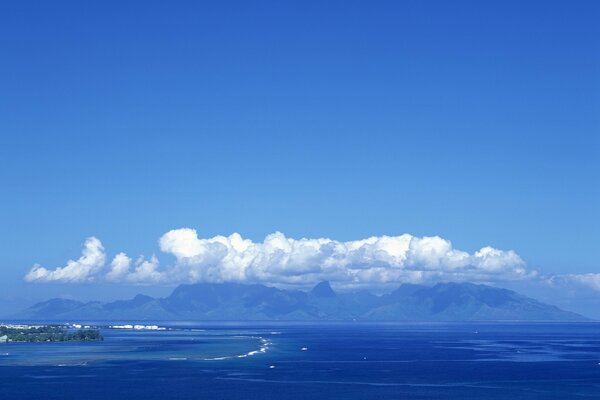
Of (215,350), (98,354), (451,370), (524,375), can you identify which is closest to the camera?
(524,375)

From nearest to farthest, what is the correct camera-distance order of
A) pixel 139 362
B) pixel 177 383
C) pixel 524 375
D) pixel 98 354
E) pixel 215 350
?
pixel 177 383 → pixel 524 375 → pixel 139 362 → pixel 98 354 → pixel 215 350

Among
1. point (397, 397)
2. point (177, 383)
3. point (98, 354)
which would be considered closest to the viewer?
point (397, 397)

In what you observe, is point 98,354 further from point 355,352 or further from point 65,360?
point 355,352

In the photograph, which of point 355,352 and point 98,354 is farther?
point 355,352

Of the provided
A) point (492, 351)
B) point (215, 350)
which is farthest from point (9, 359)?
point (492, 351)

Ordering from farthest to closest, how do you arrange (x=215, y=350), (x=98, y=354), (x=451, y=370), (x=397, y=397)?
1. (x=215, y=350)
2. (x=98, y=354)
3. (x=451, y=370)
4. (x=397, y=397)

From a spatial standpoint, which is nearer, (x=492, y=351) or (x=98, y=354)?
(x=98, y=354)

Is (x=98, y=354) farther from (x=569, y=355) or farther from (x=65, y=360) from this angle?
(x=569, y=355)

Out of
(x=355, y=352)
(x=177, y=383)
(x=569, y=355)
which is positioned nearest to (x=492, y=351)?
(x=569, y=355)

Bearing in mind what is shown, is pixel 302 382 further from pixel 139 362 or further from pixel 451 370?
pixel 139 362
